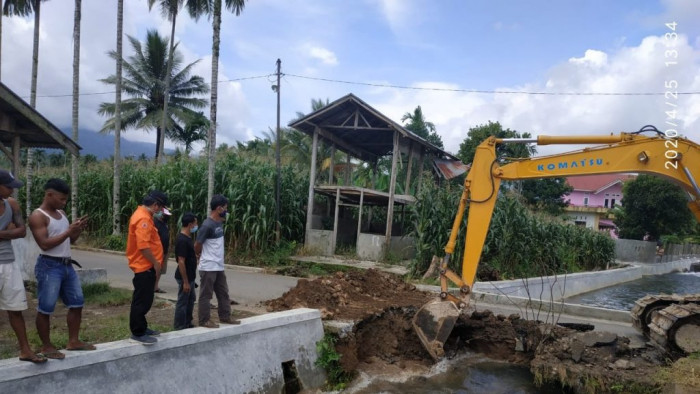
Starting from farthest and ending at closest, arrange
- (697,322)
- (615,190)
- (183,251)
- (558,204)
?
(615,190)
(558,204)
(697,322)
(183,251)

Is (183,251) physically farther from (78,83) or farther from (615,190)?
(615,190)

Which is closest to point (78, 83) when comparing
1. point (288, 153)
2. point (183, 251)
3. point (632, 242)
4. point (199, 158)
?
point (199, 158)

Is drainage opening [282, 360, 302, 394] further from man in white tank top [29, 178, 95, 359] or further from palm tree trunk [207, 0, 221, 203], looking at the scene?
palm tree trunk [207, 0, 221, 203]

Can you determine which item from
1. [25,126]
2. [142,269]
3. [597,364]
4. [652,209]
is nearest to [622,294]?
[597,364]

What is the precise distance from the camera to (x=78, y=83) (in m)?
15.6

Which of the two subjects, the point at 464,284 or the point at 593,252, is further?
the point at 593,252

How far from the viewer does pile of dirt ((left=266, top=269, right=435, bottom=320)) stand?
24.8 ft

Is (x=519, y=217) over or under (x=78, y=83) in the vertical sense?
A: under

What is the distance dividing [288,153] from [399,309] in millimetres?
24177

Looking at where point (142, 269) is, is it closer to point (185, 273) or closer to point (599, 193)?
point (185, 273)

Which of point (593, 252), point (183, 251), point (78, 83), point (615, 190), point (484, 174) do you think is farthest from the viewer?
point (615, 190)

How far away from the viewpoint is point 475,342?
26.7 ft

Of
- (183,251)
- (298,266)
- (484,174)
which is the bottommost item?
(298,266)

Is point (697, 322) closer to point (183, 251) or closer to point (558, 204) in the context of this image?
point (183, 251)
